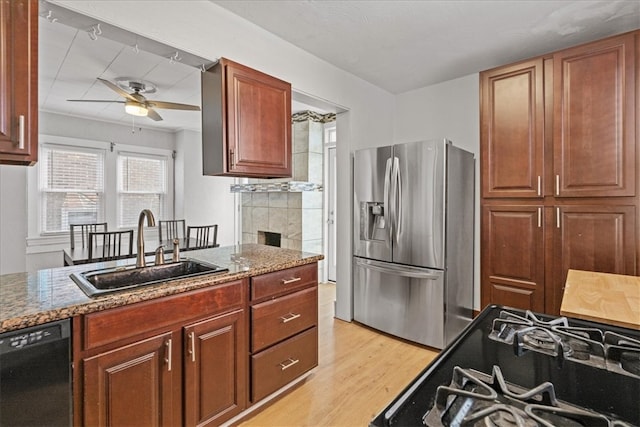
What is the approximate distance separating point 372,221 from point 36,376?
2.57m

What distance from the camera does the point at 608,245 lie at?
7.23 feet

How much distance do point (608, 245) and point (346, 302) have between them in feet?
7.24

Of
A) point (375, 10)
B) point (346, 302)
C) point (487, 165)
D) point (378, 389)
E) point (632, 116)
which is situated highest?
point (375, 10)

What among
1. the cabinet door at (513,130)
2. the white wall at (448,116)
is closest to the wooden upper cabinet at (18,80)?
the cabinet door at (513,130)

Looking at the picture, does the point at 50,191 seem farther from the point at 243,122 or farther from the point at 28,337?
the point at 28,337

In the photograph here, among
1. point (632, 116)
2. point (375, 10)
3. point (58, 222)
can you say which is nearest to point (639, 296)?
point (632, 116)

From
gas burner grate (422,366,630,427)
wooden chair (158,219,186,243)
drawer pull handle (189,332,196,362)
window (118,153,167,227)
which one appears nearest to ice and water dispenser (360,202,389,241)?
drawer pull handle (189,332,196,362)

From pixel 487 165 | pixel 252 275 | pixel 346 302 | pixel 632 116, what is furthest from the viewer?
pixel 346 302

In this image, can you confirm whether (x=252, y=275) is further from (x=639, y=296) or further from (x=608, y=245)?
(x=608, y=245)

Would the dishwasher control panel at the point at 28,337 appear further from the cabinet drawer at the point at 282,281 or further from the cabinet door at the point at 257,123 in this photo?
the cabinet door at the point at 257,123

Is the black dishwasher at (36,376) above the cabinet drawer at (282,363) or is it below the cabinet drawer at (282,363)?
above

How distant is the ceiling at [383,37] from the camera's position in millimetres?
2146

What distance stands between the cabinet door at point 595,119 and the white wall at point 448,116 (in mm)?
897

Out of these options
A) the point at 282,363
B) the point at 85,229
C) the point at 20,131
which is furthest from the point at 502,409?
the point at 85,229
